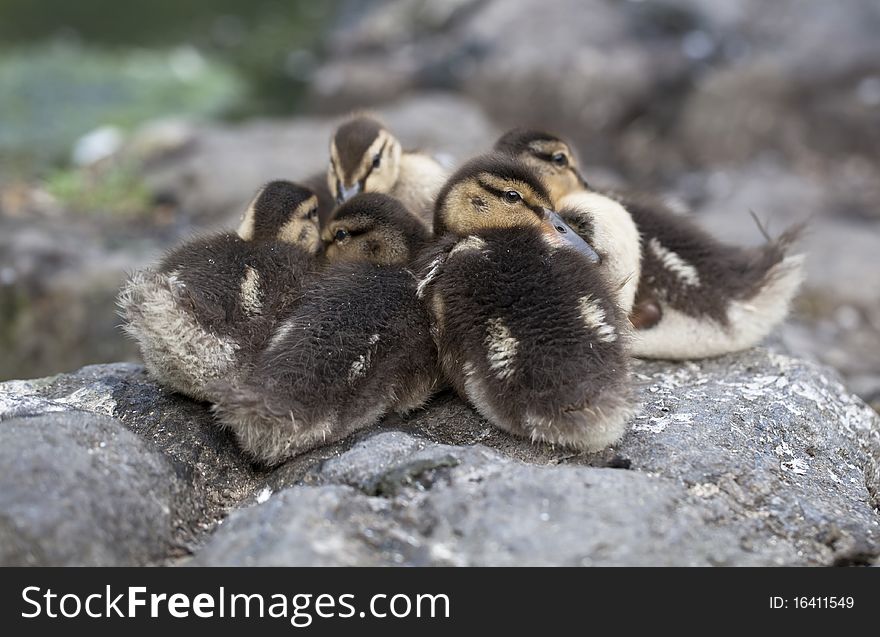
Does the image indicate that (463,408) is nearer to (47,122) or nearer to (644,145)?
(644,145)

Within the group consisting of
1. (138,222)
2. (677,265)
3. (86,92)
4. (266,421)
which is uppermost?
(266,421)

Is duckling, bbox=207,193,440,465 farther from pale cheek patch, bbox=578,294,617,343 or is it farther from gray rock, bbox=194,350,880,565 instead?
pale cheek patch, bbox=578,294,617,343

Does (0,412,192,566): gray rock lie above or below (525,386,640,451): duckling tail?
above

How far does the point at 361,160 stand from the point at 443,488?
8.34ft

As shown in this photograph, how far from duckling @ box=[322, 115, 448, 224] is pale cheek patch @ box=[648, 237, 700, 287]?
1.19 metres

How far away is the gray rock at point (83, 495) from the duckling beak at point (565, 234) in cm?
187

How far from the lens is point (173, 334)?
3979 millimetres

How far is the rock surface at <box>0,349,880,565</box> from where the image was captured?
3059mm

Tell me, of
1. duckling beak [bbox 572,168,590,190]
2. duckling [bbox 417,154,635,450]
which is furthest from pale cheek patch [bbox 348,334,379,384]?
duckling beak [bbox 572,168,590,190]

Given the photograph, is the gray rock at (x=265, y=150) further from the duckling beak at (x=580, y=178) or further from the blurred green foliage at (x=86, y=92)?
the duckling beak at (x=580, y=178)

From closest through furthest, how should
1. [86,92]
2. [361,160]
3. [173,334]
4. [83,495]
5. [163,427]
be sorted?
[83,495]
[173,334]
[163,427]
[361,160]
[86,92]

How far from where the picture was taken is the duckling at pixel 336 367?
147 inches

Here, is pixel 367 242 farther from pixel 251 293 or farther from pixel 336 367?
pixel 336 367

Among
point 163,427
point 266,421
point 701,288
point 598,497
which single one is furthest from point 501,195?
point 163,427
